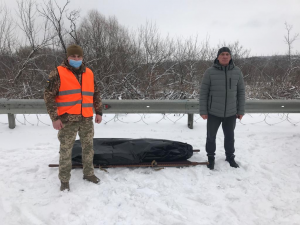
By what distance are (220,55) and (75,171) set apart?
2731 millimetres

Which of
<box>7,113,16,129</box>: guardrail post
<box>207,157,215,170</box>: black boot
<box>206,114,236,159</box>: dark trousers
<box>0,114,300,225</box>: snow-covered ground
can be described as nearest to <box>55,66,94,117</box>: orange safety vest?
<box>0,114,300,225</box>: snow-covered ground

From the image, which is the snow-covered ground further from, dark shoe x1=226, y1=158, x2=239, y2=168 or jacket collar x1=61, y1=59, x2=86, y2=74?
jacket collar x1=61, y1=59, x2=86, y2=74

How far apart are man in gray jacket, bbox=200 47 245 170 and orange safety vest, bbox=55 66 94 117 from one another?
1704 millimetres

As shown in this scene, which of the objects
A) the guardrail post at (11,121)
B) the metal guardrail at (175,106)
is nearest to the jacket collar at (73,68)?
the metal guardrail at (175,106)

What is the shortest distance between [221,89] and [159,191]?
1.70 metres

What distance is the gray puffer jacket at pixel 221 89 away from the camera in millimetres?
2959

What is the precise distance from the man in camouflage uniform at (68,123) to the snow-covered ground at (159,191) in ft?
0.77

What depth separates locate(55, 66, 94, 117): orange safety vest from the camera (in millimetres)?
2318

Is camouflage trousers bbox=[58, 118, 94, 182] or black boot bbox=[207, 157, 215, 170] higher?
camouflage trousers bbox=[58, 118, 94, 182]

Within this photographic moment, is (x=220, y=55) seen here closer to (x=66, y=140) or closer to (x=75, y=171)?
(x=66, y=140)

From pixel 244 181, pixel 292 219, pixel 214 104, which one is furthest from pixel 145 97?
pixel 292 219

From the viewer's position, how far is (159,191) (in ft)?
8.23

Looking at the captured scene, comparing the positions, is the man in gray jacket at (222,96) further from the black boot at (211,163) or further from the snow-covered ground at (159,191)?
the snow-covered ground at (159,191)

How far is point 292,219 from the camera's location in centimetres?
206
